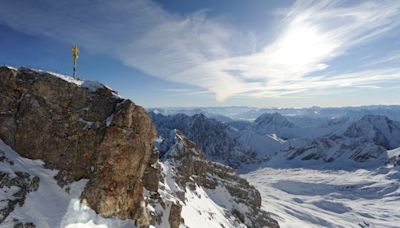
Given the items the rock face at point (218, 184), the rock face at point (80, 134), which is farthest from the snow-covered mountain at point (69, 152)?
the rock face at point (218, 184)

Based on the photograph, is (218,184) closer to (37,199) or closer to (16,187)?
(37,199)

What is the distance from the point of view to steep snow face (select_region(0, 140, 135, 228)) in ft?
114

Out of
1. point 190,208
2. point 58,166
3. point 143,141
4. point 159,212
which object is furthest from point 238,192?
point 58,166

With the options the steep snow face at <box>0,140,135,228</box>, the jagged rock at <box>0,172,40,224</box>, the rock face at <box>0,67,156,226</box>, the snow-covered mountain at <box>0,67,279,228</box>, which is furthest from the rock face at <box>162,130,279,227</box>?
the jagged rock at <box>0,172,40,224</box>

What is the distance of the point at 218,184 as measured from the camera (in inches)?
4186

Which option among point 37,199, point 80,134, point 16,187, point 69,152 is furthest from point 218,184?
point 16,187

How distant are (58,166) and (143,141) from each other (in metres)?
10.7

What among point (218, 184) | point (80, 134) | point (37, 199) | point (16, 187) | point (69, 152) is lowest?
point (218, 184)

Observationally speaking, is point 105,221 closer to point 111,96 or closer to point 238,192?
point 111,96

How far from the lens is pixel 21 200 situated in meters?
36.0

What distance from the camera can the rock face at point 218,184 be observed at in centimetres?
9588

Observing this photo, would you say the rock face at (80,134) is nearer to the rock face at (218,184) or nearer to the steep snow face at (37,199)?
the steep snow face at (37,199)

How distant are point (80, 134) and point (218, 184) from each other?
68.7 metres

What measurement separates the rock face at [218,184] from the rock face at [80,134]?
1724 inches
